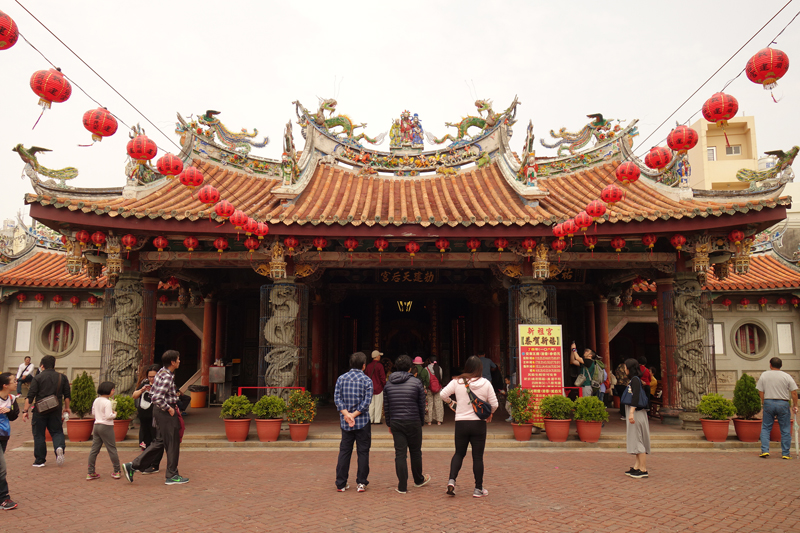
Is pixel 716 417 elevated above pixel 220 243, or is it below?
below

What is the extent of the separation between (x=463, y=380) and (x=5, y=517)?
4573mm

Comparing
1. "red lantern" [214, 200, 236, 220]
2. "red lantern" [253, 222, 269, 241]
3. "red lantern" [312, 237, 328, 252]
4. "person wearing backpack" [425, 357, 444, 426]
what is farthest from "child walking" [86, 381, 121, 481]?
"person wearing backpack" [425, 357, 444, 426]

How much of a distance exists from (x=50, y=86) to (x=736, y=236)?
1026 cm

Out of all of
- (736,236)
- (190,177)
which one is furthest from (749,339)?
(190,177)

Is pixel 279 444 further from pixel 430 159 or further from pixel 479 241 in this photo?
pixel 430 159

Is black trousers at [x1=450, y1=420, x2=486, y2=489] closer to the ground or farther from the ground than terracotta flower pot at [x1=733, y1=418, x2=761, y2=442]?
farther from the ground

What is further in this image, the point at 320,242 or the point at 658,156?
the point at 320,242

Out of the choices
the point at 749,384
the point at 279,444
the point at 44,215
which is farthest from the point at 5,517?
the point at 749,384

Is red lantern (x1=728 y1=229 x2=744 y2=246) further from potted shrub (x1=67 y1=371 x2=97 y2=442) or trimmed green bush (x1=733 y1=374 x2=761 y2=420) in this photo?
potted shrub (x1=67 y1=371 x2=97 y2=442)

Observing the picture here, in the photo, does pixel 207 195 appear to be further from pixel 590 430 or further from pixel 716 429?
pixel 716 429

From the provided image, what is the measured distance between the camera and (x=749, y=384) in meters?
8.68

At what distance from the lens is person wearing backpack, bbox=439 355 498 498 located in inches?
214

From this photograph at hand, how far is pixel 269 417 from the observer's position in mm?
8711

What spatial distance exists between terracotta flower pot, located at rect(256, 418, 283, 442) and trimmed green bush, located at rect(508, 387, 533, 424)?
12.8ft
